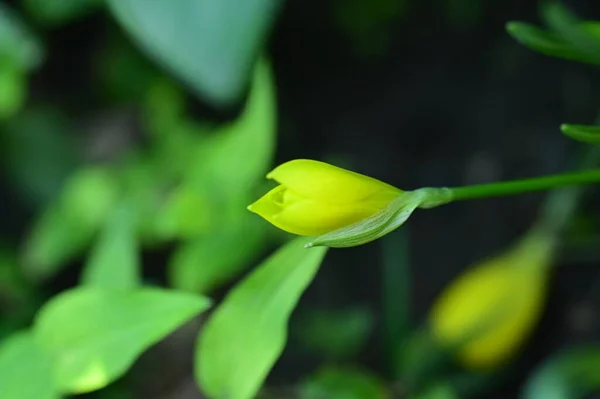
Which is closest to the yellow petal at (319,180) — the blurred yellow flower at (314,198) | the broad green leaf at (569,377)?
the blurred yellow flower at (314,198)

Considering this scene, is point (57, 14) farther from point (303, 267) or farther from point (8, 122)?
point (303, 267)

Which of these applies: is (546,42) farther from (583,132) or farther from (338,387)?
(338,387)

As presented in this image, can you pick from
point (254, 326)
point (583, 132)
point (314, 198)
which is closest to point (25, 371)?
point (254, 326)

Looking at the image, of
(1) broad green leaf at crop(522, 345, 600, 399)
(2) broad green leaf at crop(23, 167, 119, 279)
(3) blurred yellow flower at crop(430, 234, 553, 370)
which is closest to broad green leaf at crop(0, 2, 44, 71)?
(2) broad green leaf at crop(23, 167, 119, 279)

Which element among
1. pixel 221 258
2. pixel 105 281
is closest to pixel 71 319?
pixel 105 281

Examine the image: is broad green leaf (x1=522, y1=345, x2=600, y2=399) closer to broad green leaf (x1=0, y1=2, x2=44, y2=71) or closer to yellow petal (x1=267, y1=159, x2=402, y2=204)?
yellow petal (x1=267, y1=159, x2=402, y2=204)
